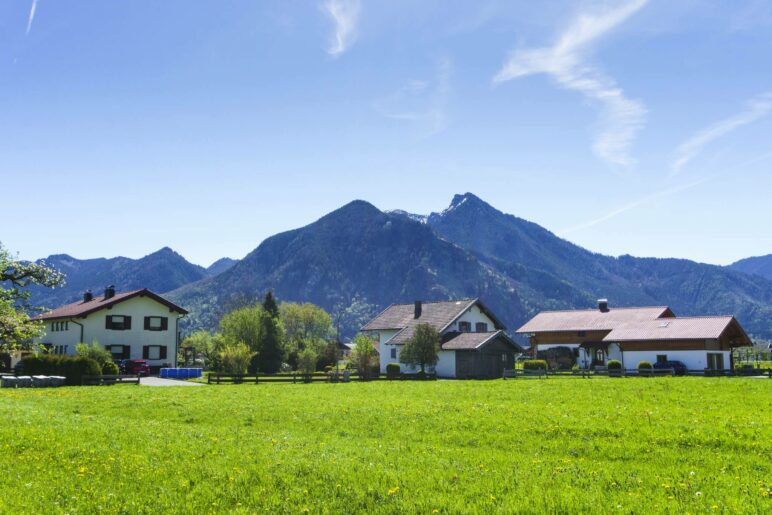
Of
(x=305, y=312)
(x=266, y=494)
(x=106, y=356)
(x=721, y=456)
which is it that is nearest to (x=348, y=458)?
(x=266, y=494)

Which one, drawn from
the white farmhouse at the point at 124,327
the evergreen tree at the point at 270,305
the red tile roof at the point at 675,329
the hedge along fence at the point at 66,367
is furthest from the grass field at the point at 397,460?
the evergreen tree at the point at 270,305

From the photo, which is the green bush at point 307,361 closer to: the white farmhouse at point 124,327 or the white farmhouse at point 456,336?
the white farmhouse at point 456,336

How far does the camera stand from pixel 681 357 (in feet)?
233

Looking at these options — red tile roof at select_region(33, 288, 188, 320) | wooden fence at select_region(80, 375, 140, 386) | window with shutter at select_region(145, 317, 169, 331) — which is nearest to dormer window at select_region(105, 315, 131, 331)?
red tile roof at select_region(33, 288, 188, 320)

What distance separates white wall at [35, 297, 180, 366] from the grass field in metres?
50.7

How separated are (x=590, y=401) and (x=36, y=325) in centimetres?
2901

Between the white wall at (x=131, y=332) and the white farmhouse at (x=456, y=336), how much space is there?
2476cm

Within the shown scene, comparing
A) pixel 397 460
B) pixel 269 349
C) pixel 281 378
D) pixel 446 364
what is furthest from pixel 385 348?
pixel 397 460

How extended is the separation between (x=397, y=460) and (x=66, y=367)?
40589 mm

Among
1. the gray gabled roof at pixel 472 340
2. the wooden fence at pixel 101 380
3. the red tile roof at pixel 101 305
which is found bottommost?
the wooden fence at pixel 101 380

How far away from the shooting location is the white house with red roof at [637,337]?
70.3 metres

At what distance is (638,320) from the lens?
8256cm

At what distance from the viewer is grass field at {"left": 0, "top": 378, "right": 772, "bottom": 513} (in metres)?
10.9

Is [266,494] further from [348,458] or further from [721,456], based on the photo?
[721,456]
